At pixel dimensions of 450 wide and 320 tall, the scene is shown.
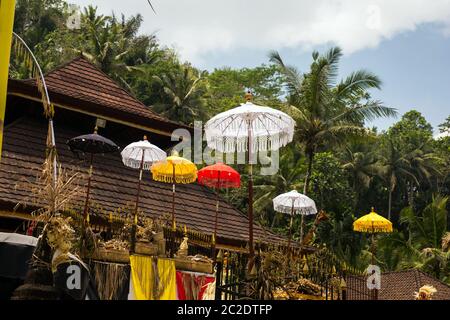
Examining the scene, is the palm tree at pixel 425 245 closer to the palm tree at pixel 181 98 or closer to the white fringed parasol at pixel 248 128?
the palm tree at pixel 181 98

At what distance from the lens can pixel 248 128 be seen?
393 inches

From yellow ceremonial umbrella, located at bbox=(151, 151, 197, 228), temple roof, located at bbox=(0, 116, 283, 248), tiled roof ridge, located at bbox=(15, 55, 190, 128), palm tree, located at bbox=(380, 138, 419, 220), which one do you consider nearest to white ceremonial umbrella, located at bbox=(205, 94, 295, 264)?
yellow ceremonial umbrella, located at bbox=(151, 151, 197, 228)

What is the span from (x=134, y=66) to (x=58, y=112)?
2563 cm

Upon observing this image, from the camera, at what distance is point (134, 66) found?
1559 inches

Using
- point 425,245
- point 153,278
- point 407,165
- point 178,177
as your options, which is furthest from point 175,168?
point 407,165

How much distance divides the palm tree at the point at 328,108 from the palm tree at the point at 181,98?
1275 cm

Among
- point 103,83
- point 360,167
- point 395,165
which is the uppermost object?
point 395,165

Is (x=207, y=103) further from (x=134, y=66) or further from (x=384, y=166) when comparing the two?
(x=384, y=166)

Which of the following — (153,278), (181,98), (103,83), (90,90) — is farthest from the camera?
(181,98)

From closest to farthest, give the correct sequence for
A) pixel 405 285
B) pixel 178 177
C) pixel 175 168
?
pixel 175 168 → pixel 178 177 → pixel 405 285

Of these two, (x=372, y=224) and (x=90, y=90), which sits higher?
(x=90, y=90)

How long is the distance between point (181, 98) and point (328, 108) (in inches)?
565

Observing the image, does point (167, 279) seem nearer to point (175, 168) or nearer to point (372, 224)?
point (175, 168)

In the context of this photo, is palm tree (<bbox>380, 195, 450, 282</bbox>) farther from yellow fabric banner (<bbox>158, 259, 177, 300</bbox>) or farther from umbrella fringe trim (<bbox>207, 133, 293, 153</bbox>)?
yellow fabric banner (<bbox>158, 259, 177, 300</bbox>)
